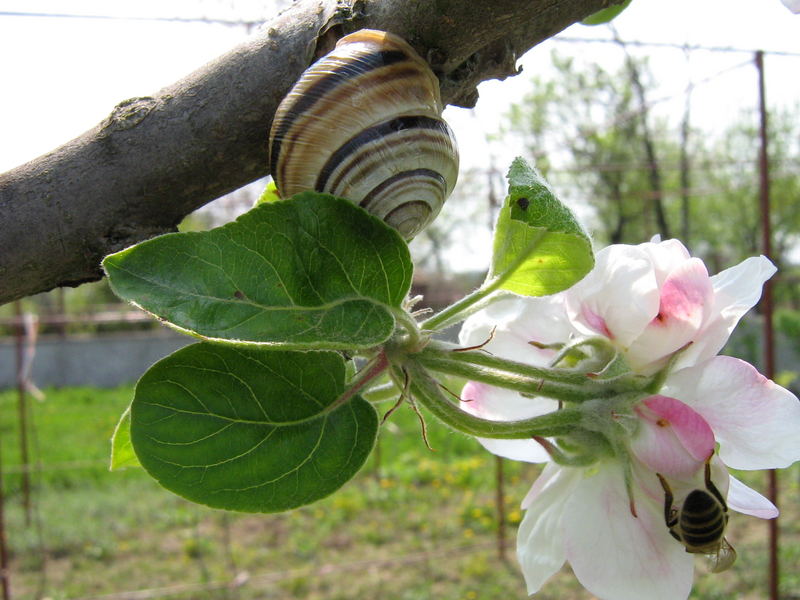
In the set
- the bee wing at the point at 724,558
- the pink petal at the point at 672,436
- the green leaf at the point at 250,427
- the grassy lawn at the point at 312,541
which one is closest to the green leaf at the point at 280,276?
the green leaf at the point at 250,427

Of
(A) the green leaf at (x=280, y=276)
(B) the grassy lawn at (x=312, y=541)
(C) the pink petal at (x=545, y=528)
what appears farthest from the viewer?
(B) the grassy lawn at (x=312, y=541)

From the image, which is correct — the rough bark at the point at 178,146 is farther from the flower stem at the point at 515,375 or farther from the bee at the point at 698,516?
the bee at the point at 698,516

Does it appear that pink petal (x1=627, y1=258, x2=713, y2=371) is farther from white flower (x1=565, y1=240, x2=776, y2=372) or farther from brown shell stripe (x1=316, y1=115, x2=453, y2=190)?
brown shell stripe (x1=316, y1=115, x2=453, y2=190)

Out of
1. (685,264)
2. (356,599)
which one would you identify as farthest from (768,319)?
(685,264)

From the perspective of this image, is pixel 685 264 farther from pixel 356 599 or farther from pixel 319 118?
pixel 356 599

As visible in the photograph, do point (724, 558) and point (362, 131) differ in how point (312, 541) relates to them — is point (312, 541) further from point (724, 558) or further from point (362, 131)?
point (362, 131)
